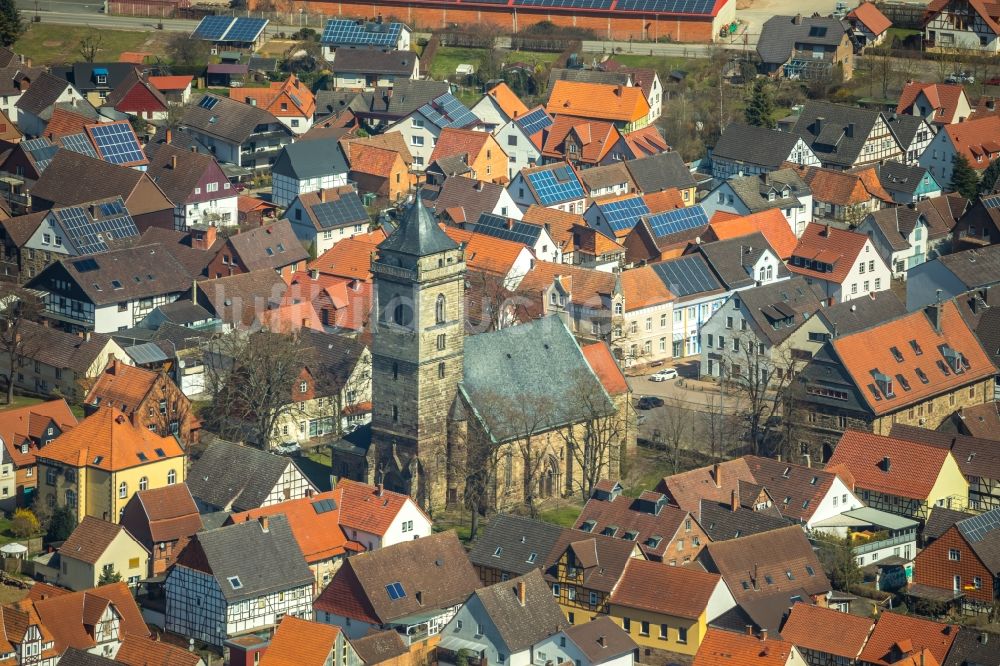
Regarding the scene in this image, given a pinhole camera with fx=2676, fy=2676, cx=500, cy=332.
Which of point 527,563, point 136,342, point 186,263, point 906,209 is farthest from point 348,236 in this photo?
point 527,563

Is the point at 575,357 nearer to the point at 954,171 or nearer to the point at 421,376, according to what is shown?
the point at 421,376

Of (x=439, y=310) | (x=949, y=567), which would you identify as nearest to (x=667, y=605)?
(x=949, y=567)

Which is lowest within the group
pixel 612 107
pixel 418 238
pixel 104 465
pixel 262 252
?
pixel 104 465

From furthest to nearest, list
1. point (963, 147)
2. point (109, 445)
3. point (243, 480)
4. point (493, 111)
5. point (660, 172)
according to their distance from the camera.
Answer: point (493, 111)
point (963, 147)
point (660, 172)
point (109, 445)
point (243, 480)

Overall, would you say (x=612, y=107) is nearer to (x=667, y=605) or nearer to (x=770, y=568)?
(x=770, y=568)

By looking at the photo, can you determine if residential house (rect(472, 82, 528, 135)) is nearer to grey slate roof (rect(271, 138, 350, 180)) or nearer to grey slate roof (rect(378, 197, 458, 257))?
grey slate roof (rect(271, 138, 350, 180))

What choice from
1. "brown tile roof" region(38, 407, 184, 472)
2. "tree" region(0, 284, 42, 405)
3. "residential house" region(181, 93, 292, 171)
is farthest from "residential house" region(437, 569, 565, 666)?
"residential house" region(181, 93, 292, 171)
